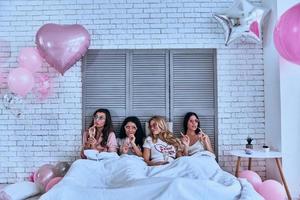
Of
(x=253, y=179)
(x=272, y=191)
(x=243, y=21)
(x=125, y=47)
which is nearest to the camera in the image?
(x=272, y=191)

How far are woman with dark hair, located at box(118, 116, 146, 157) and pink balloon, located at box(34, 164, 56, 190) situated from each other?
2.45 ft

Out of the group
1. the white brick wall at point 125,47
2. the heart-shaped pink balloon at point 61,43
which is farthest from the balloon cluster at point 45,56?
the white brick wall at point 125,47

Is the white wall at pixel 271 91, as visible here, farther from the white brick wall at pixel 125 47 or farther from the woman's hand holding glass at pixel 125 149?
the woman's hand holding glass at pixel 125 149

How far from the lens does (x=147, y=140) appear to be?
332 centimetres

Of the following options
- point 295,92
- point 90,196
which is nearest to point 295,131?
point 295,92

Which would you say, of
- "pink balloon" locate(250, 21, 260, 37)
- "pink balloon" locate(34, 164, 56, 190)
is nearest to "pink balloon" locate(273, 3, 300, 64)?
"pink balloon" locate(250, 21, 260, 37)

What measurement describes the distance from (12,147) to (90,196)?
1928mm

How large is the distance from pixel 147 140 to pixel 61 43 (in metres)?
1.36

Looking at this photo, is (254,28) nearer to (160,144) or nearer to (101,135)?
(160,144)

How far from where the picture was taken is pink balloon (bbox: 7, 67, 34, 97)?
3.12 meters

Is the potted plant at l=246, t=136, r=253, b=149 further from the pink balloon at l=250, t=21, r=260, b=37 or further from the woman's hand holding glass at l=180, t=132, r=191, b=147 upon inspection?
the pink balloon at l=250, t=21, r=260, b=37

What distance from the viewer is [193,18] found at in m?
3.50

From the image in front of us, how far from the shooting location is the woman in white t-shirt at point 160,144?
324 centimetres

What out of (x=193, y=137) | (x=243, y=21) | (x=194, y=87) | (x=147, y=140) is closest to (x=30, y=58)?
(x=147, y=140)
